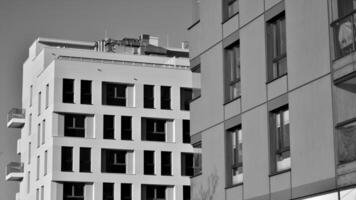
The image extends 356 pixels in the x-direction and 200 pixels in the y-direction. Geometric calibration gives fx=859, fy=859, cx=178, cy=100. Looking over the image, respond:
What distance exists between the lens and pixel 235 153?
2656 centimetres

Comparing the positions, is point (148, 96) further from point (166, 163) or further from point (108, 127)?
point (166, 163)

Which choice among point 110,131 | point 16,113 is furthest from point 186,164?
point 16,113

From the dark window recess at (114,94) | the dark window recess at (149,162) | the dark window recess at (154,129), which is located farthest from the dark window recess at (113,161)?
the dark window recess at (114,94)

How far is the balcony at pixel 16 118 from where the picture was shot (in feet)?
238

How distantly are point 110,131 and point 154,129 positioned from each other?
139 inches

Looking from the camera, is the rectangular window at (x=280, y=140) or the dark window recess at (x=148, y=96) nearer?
the rectangular window at (x=280, y=140)

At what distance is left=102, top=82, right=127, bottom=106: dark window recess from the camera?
63.5 metres

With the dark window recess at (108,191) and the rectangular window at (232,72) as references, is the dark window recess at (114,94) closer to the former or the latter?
the dark window recess at (108,191)

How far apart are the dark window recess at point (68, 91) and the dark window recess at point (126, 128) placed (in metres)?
4.20

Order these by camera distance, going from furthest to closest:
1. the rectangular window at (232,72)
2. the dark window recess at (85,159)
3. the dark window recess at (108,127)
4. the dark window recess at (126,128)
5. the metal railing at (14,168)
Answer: the metal railing at (14,168) < the dark window recess at (126,128) < the dark window recess at (108,127) < the dark window recess at (85,159) < the rectangular window at (232,72)

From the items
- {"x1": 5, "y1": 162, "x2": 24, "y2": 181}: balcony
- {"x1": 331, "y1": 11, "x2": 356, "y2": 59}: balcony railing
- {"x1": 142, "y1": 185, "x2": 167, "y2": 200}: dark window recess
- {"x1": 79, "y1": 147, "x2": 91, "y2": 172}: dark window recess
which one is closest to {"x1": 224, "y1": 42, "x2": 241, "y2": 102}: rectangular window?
{"x1": 331, "y1": 11, "x2": 356, "y2": 59}: balcony railing

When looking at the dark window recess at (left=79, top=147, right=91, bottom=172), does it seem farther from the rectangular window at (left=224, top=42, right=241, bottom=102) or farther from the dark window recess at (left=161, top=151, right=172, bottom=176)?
the rectangular window at (left=224, top=42, right=241, bottom=102)

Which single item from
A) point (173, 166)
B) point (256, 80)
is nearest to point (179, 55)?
point (173, 166)

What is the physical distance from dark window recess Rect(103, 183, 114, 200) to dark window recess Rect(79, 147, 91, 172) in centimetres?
177
